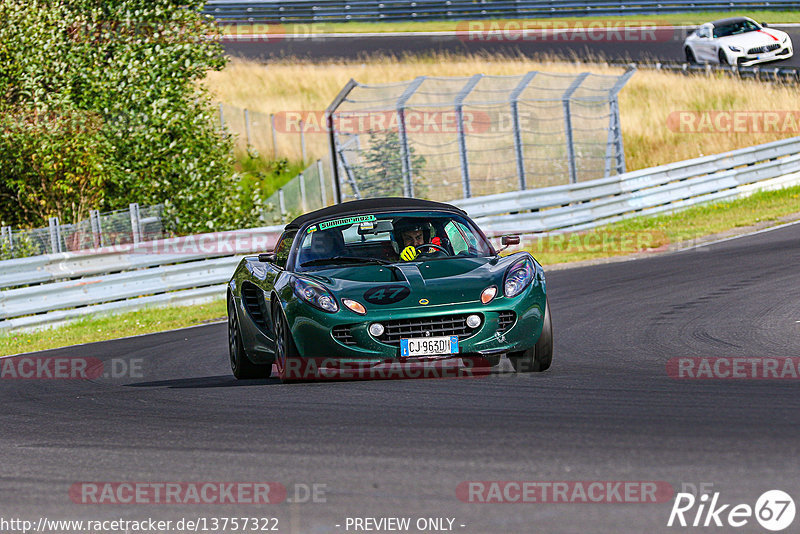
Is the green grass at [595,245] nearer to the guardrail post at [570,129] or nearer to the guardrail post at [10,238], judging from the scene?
the guardrail post at [570,129]

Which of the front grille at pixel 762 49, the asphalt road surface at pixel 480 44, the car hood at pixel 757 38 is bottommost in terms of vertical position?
the front grille at pixel 762 49

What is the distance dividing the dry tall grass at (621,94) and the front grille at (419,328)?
21.4 metres

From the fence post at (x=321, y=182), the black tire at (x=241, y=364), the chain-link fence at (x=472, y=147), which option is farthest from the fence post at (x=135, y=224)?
the black tire at (x=241, y=364)

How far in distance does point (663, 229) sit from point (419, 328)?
13627mm

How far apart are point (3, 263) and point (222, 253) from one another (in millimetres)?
3343

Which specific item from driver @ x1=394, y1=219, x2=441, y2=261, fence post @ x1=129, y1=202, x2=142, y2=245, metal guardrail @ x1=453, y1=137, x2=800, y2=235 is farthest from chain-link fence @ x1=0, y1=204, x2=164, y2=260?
driver @ x1=394, y1=219, x2=441, y2=261

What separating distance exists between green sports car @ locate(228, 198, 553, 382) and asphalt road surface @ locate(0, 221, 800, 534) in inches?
9.6

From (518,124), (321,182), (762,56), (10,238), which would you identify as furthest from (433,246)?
(762,56)

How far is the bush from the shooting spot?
21953 millimetres

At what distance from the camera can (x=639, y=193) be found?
22.1 metres

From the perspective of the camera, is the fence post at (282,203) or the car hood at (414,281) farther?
the fence post at (282,203)

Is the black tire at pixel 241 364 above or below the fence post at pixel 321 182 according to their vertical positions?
below

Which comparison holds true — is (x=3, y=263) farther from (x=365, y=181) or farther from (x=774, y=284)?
(x=774, y=284)

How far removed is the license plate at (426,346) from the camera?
322 inches
